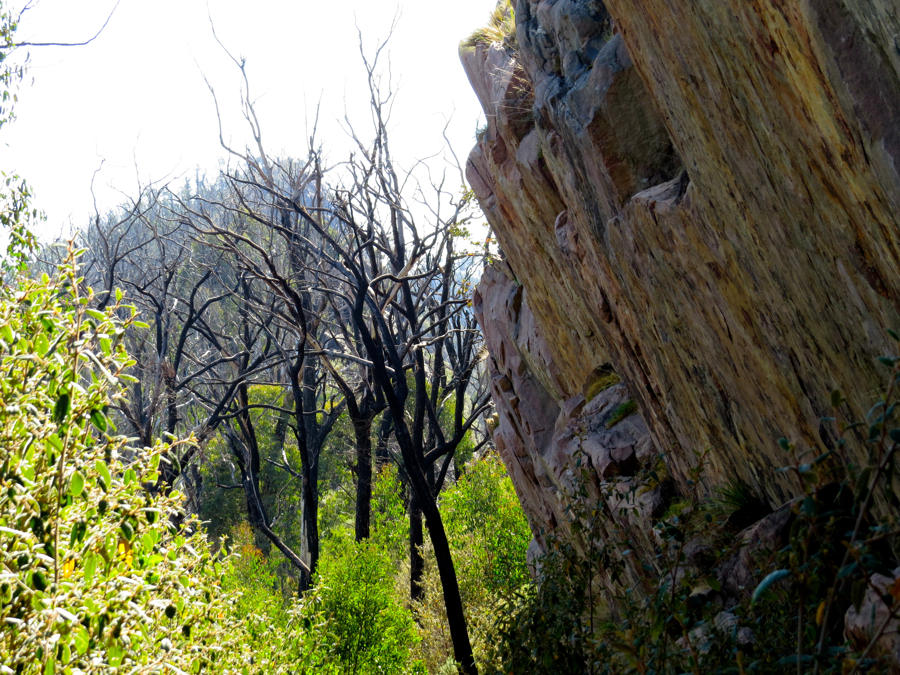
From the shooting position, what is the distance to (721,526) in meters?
4.75

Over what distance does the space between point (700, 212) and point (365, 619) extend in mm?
7945

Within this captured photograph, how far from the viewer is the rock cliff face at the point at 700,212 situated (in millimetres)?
2697

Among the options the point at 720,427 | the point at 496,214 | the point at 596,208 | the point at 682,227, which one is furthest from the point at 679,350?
the point at 496,214

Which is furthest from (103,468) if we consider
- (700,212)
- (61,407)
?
(700,212)

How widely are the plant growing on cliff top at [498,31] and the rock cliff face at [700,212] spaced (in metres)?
0.17

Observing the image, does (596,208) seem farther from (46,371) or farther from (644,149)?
(46,371)

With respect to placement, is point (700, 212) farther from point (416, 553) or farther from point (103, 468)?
point (416, 553)

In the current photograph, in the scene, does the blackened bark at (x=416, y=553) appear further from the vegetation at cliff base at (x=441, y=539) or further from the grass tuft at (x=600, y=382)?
the grass tuft at (x=600, y=382)

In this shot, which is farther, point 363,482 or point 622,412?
point 363,482

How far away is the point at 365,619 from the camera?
9523mm

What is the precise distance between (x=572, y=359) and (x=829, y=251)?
558 centimetres

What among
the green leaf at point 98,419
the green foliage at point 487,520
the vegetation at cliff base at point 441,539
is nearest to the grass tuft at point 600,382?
the vegetation at cliff base at point 441,539

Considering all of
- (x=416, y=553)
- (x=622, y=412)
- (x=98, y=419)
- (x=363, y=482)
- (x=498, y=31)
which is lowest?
(x=416, y=553)

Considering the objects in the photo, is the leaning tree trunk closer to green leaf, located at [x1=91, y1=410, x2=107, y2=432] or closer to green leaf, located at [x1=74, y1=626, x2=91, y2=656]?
green leaf, located at [x1=91, y1=410, x2=107, y2=432]
